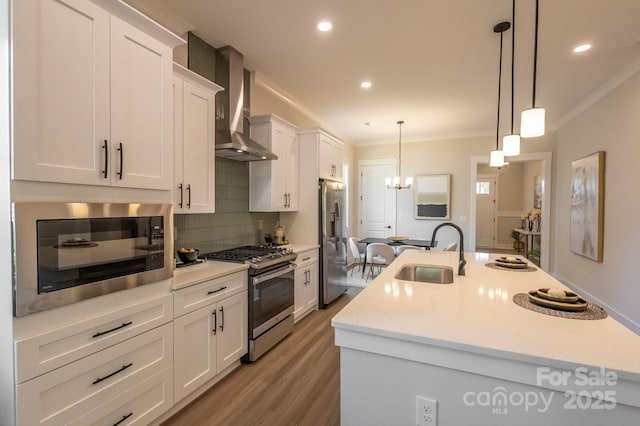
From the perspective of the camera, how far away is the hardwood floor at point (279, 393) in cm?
192

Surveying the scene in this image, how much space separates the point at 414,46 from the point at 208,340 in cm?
325

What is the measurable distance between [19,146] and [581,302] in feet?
8.44

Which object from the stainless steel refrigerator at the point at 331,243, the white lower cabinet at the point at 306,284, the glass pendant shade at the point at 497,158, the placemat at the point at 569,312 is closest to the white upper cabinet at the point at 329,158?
the stainless steel refrigerator at the point at 331,243

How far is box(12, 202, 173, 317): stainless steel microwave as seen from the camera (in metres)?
1.23

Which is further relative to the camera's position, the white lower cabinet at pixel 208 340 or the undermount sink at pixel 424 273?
the undermount sink at pixel 424 273

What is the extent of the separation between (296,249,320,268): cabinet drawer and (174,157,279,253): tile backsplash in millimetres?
622

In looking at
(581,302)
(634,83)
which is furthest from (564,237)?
(581,302)

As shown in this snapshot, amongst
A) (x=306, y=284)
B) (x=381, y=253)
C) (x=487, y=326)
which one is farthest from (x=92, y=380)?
(x=381, y=253)

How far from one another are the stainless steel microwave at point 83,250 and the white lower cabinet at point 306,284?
175 cm

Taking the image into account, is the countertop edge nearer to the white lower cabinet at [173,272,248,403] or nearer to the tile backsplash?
the white lower cabinet at [173,272,248,403]

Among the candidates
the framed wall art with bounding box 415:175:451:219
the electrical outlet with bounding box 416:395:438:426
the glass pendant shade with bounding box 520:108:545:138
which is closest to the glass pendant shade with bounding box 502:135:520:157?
the glass pendant shade with bounding box 520:108:545:138

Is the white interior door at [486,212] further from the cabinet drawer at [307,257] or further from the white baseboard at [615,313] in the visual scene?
the cabinet drawer at [307,257]

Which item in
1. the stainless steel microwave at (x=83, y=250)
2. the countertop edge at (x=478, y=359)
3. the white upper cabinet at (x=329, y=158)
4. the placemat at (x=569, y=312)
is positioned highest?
the white upper cabinet at (x=329, y=158)

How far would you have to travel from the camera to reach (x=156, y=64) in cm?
178
